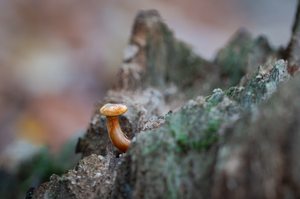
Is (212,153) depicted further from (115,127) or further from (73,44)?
(73,44)

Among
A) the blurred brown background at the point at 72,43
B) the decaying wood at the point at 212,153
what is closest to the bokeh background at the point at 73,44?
the blurred brown background at the point at 72,43

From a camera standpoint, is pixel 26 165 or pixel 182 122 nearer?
pixel 182 122

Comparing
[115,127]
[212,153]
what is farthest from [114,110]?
[212,153]

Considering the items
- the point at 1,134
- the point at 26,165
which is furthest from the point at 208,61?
the point at 1,134

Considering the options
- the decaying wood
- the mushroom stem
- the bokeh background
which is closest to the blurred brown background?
the bokeh background

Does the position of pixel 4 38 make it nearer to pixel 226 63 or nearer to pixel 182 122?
pixel 226 63

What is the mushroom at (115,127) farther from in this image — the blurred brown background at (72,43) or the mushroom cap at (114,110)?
the blurred brown background at (72,43)
